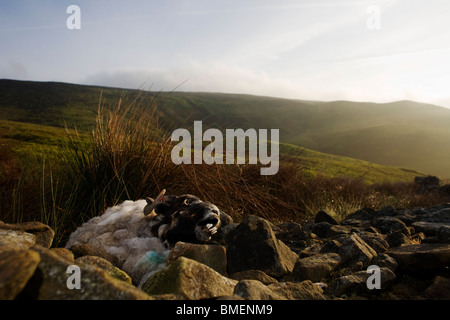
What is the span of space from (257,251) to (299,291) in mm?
722

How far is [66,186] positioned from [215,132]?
2681mm

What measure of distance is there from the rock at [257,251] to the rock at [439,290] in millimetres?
1044

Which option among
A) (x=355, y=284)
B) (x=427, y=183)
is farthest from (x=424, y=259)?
(x=427, y=183)

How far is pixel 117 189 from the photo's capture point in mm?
4207

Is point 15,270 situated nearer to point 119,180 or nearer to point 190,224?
point 190,224

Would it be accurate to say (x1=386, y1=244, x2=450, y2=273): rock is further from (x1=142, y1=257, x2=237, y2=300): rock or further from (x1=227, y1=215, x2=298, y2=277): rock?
(x1=142, y1=257, x2=237, y2=300): rock

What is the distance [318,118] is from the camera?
11688 centimetres

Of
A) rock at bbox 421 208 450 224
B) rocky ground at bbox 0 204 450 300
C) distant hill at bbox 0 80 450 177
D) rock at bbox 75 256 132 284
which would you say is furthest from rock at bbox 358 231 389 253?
distant hill at bbox 0 80 450 177

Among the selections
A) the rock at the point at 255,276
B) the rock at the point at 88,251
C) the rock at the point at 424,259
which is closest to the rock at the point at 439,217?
the rock at the point at 424,259

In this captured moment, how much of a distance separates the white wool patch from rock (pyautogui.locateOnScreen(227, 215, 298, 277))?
2.16 feet

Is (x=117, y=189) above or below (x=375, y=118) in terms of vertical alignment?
below
